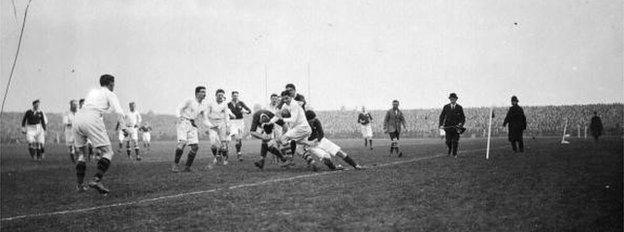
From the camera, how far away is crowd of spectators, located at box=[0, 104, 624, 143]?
167ft

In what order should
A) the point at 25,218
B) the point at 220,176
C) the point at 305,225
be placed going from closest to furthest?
the point at 305,225 < the point at 25,218 < the point at 220,176

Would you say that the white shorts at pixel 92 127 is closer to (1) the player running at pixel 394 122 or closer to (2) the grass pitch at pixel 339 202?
(2) the grass pitch at pixel 339 202

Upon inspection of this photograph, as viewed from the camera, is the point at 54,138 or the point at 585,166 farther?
the point at 54,138

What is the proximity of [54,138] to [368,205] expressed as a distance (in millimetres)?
53735

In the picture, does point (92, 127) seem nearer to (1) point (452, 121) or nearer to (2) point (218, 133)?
(2) point (218, 133)

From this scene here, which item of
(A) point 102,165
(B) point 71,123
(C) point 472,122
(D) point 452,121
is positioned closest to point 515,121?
(D) point 452,121

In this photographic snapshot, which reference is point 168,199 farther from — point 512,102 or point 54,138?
point 54,138

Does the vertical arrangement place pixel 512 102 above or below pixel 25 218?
above

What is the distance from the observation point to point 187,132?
12867 mm

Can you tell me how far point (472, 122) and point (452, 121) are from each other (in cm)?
4161

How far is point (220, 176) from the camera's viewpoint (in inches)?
443

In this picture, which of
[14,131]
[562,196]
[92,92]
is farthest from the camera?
[14,131]

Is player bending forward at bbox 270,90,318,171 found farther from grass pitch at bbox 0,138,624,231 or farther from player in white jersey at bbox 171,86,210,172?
player in white jersey at bbox 171,86,210,172

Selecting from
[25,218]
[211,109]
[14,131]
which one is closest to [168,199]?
[25,218]
